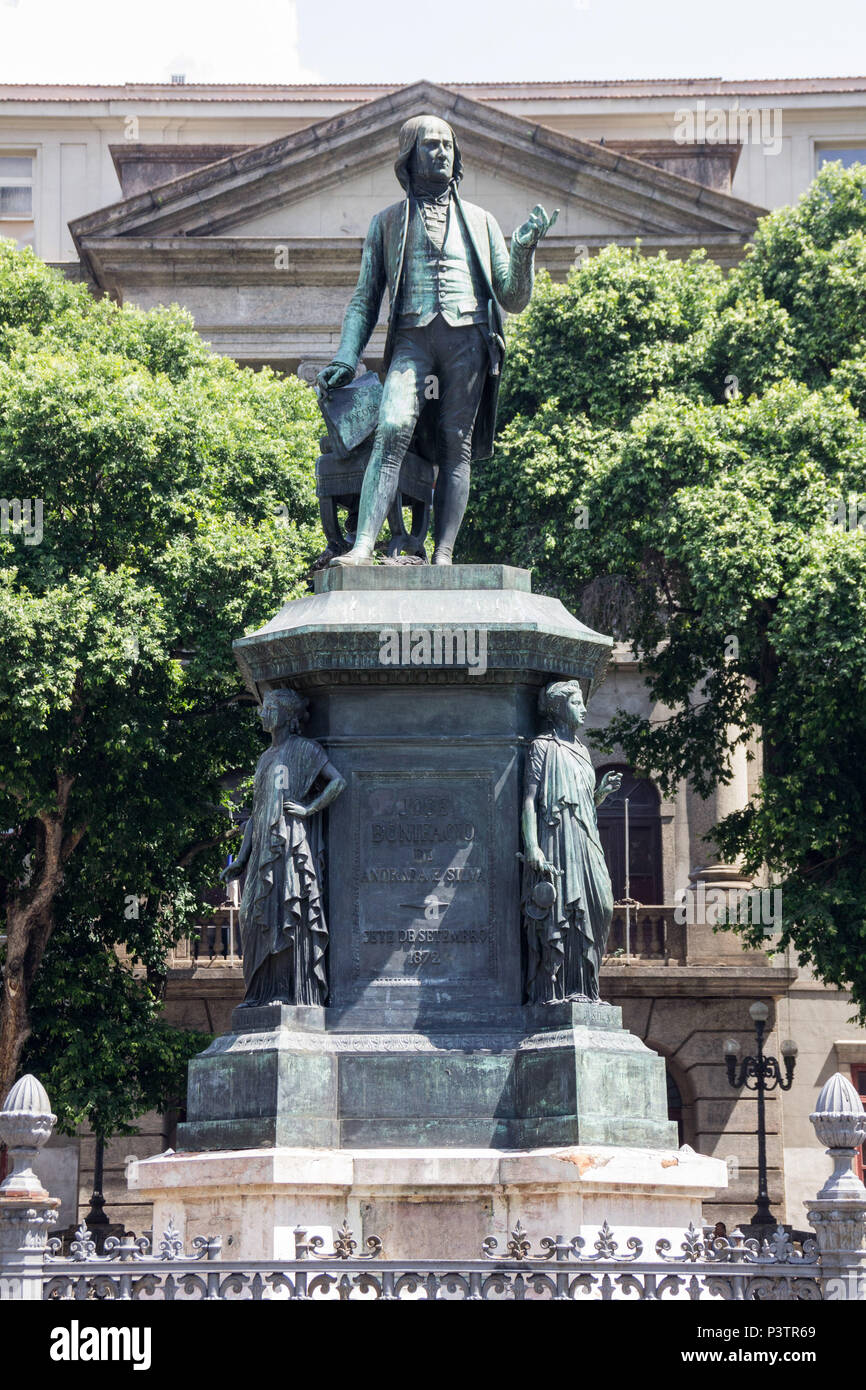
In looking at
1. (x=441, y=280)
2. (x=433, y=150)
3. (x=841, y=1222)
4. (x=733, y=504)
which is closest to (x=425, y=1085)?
(x=841, y=1222)

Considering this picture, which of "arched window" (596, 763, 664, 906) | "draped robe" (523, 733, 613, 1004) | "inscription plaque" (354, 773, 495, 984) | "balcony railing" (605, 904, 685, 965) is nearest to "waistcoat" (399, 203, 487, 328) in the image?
"draped robe" (523, 733, 613, 1004)

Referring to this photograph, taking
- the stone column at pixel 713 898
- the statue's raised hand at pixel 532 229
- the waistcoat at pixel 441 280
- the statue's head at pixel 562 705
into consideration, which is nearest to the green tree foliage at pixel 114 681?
the stone column at pixel 713 898

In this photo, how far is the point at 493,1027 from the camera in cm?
1239

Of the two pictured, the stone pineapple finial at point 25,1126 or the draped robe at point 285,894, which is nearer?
the stone pineapple finial at point 25,1126

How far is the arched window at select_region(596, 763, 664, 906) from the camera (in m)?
41.6

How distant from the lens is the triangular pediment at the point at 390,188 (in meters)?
41.8

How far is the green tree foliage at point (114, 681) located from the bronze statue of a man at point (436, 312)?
1268cm

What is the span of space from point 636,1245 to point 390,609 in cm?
445

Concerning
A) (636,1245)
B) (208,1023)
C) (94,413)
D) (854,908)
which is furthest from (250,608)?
(636,1245)

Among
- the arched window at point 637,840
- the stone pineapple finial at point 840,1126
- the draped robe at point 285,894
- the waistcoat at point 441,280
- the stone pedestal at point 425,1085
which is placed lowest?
the stone pineapple finial at point 840,1126

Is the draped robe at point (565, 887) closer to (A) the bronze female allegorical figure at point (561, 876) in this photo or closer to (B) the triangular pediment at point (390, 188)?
(A) the bronze female allegorical figure at point (561, 876)

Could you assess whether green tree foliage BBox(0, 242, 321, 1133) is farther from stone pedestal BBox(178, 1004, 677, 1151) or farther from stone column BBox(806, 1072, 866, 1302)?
stone column BBox(806, 1072, 866, 1302)

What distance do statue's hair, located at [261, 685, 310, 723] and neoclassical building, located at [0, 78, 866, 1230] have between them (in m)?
23.9

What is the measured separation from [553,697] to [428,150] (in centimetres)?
369
